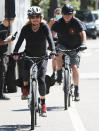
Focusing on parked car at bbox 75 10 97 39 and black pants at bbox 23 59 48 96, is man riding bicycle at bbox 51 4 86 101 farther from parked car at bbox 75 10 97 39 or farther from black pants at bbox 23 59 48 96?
parked car at bbox 75 10 97 39

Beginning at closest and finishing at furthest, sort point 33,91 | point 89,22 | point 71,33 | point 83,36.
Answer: point 33,91, point 83,36, point 71,33, point 89,22

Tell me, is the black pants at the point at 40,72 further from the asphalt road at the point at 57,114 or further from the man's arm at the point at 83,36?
the man's arm at the point at 83,36

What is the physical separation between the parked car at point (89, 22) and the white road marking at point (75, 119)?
1089 inches

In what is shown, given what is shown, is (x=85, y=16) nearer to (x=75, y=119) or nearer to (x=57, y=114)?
(x=57, y=114)

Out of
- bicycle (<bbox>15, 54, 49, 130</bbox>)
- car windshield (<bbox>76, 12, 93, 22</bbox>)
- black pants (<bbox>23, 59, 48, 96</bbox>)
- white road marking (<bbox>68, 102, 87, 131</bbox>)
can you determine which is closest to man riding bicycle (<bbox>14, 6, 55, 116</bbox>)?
black pants (<bbox>23, 59, 48, 96</bbox>)

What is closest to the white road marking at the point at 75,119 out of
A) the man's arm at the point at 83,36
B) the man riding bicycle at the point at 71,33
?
the man riding bicycle at the point at 71,33

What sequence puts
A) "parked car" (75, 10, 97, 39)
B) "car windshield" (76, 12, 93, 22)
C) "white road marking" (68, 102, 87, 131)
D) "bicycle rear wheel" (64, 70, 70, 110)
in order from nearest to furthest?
"white road marking" (68, 102, 87, 131)
"bicycle rear wheel" (64, 70, 70, 110)
"parked car" (75, 10, 97, 39)
"car windshield" (76, 12, 93, 22)

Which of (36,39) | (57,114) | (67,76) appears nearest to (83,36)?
(67,76)

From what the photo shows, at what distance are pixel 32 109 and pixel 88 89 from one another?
507 centimetres

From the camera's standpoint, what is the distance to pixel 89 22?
38.8m

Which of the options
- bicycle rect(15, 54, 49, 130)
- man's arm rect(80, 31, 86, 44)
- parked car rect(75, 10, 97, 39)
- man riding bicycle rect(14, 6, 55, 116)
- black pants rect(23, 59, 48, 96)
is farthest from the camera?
parked car rect(75, 10, 97, 39)

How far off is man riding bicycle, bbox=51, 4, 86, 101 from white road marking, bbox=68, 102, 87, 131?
0.83 meters

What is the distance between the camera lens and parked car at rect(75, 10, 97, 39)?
38.3 m

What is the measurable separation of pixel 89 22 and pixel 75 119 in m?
29.8
